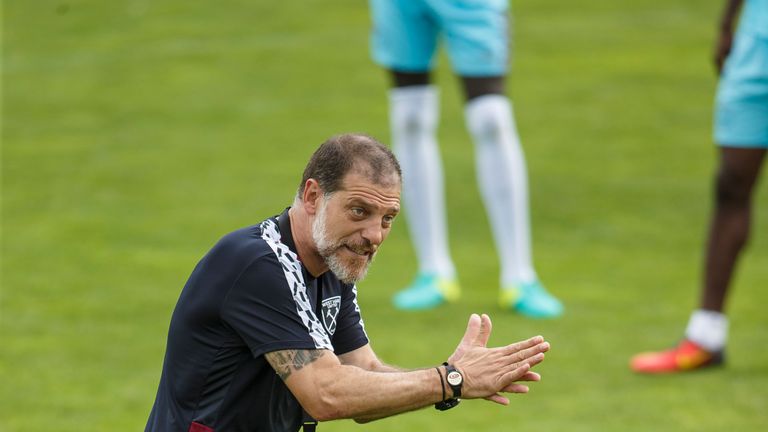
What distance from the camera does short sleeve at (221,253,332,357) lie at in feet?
12.0

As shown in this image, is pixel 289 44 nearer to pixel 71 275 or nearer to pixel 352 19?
pixel 352 19

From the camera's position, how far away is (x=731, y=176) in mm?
6598

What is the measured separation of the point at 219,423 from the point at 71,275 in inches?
190

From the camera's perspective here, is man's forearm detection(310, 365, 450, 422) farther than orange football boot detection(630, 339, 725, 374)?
No

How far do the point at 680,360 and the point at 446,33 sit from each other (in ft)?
7.50

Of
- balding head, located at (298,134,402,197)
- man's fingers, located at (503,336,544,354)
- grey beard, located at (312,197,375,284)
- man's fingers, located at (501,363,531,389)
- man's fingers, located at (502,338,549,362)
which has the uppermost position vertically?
balding head, located at (298,134,402,197)

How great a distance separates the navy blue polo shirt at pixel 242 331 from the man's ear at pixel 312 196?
0.10m

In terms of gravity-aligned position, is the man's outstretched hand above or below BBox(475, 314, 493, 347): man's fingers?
below

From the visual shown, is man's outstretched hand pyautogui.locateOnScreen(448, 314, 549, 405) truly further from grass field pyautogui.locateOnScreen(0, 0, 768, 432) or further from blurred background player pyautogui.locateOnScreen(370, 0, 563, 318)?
blurred background player pyautogui.locateOnScreen(370, 0, 563, 318)

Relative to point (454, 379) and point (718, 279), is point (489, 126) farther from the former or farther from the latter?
point (454, 379)

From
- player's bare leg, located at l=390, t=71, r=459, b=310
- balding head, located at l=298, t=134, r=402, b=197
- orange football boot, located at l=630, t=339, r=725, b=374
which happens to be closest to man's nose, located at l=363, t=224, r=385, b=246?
balding head, located at l=298, t=134, r=402, b=197

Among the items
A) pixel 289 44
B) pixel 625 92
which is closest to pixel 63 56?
pixel 289 44

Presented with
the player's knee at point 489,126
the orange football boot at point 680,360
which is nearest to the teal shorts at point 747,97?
the orange football boot at point 680,360

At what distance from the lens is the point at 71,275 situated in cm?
837
